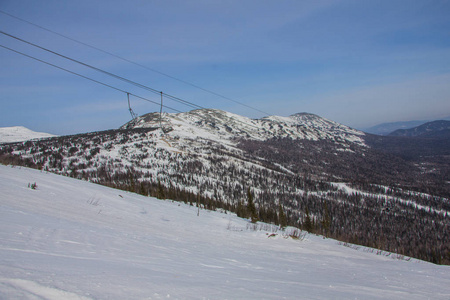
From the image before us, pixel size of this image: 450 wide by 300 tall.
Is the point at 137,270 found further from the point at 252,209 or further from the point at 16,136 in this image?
the point at 16,136

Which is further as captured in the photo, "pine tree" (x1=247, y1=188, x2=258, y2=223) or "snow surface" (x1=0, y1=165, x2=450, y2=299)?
"pine tree" (x1=247, y1=188, x2=258, y2=223)

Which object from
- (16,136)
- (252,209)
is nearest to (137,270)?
(252,209)

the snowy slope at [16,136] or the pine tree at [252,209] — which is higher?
the snowy slope at [16,136]

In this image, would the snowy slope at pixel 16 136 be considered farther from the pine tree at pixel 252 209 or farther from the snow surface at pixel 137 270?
the snow surface at pixel 137 270

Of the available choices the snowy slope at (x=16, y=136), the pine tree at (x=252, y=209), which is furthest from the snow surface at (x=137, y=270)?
the snowy slope at (x=16, y=136)

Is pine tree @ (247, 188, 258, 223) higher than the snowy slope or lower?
lower

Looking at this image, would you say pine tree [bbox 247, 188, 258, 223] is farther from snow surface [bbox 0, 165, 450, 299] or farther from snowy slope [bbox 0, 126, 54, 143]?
snowy slope [bbox 0, 126, 54, 143]

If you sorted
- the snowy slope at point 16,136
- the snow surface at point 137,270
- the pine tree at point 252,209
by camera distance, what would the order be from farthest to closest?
the snowy slope at point 16,136
the pine tree at point 252,209
the snow surface at point 137,270

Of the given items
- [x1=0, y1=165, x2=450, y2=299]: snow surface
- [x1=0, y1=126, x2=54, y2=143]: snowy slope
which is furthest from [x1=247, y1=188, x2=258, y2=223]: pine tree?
[x1=0, y1=126, x2=54, y2=143]: snowy slope

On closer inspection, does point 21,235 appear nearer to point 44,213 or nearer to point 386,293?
point 44,213

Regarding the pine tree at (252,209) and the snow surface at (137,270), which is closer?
the snow surface at (137,270)

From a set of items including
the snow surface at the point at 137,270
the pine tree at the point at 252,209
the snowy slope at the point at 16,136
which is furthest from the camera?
the snowy slope at the point at 16,136

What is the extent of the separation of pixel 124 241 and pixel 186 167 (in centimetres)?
5480

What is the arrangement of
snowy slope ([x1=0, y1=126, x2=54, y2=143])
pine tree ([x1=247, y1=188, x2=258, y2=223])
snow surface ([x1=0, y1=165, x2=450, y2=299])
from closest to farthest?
snow surface ([x1=0, y1=165, x2=450, y2=299]) → pine tree ([x1=247, y1=188, x2=258, y2=223]) → snowy slope ([x1=0, y1=126, x2=54, y2=143])
